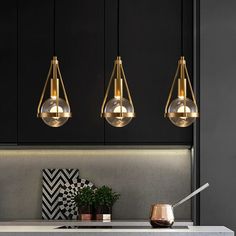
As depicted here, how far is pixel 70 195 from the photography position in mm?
5902

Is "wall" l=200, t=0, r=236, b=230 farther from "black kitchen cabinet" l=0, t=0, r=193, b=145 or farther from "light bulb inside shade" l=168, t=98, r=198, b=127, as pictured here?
"light bulb inside shade" l=168, t=98, r=198, b=127

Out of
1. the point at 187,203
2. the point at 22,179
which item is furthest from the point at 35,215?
the point at 187,203

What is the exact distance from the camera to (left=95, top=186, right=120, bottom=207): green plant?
18.3 ft

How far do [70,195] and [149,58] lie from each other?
1.33m

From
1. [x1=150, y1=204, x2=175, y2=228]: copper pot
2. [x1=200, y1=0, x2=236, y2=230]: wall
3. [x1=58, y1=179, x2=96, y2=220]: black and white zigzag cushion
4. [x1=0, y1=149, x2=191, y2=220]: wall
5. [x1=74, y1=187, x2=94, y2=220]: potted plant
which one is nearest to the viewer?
[x1=150, y1=204, x2=175, y2=228]: copper pot

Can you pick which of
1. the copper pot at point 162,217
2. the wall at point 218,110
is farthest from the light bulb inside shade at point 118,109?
the wall at point 218,110

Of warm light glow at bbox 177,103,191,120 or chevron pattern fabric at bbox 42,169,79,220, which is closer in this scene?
warm light glow at bbox 177,103,191,120

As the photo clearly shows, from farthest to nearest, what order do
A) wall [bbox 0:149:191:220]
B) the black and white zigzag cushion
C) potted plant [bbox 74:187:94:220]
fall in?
wall [bbox 0:149:191:220] < the black and white zigzag cushion < potted plant [bbox 74:187:94:220]

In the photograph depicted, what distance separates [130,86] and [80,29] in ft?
2.03

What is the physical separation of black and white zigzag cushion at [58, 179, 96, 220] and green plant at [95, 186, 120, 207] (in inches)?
10.5

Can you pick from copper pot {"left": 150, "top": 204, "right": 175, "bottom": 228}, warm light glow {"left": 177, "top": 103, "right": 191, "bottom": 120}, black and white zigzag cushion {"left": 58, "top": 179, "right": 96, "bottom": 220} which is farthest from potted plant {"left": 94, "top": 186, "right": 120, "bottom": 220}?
warm light glow {"left": 177, "top": 103, "right": 191, "bottom": 120}

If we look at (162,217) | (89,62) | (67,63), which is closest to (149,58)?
(89,62)

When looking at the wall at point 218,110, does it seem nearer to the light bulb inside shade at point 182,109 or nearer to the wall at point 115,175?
the wall at point 115,175

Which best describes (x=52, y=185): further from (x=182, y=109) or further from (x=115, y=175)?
(x=182, y=109)
